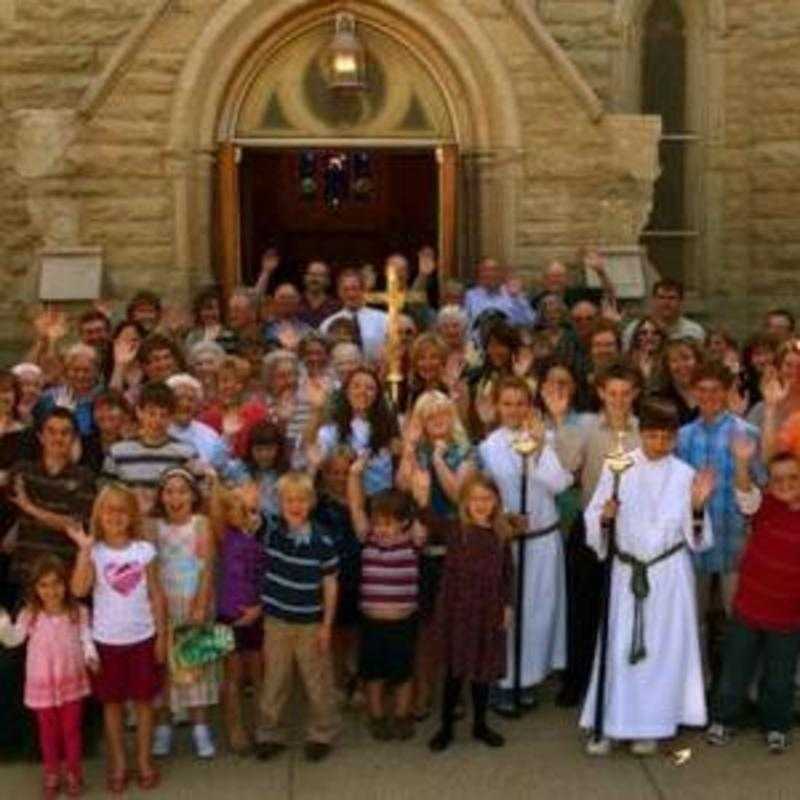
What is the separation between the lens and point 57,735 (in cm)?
605

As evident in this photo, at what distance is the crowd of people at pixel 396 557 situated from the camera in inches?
240

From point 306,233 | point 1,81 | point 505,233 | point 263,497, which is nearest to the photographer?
point 263,497

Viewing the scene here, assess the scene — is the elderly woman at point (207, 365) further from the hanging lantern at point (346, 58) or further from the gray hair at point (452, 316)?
the hanging lantern at point (346, 58)

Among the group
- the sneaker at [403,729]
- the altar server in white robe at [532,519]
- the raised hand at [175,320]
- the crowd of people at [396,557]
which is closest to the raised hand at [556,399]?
the crowd of people at [396,557]

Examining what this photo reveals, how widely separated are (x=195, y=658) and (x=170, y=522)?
0.62 m

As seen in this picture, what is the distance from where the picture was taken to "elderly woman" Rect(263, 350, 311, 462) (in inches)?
301

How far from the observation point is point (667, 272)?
14.0m

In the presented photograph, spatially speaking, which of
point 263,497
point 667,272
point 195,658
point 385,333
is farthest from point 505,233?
point 195,658

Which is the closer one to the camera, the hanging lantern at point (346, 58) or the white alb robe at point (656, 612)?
the white alb robe at point (656, 612)

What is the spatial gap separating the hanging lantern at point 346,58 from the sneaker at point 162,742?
5946 millimetres

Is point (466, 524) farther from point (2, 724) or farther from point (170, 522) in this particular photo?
point (2, 724)

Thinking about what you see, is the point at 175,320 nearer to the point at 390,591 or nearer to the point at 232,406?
the point at 232,406

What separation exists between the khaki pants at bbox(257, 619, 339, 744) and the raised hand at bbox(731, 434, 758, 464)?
6.82 ft

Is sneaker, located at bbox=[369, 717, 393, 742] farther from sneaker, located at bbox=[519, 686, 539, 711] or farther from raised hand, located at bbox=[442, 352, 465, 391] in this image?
raised hand, located at bbox=[442, 352, 465, 391]
